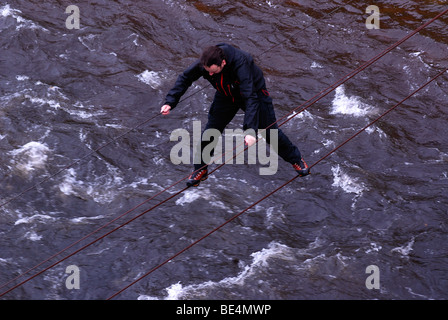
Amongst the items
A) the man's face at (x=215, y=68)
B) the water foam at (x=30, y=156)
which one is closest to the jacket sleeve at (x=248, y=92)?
the man's face at (x=215, y=68)

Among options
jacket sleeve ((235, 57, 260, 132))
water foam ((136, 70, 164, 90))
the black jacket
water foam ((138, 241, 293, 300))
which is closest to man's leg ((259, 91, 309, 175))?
the black jacket

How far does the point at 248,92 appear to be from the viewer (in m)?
6.73

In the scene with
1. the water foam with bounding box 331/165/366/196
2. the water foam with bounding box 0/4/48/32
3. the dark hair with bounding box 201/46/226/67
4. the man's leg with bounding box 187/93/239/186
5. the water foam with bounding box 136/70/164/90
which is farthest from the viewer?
the water foam with bounding box 0/4/48/32

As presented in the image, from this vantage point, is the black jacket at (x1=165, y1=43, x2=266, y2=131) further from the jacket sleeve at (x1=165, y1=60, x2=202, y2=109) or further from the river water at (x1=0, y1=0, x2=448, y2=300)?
the river water at (x1=0, y1=0, x2=448, y2=300)

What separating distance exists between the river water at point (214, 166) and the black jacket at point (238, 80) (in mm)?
2125

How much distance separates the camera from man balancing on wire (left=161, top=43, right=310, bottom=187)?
660cm

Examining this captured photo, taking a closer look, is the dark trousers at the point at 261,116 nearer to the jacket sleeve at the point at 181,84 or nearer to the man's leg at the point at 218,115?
the man's leg at the point at 218,115

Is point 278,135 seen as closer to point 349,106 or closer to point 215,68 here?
point 215,68

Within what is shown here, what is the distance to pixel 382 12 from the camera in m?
13.8

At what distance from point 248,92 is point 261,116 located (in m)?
0.54

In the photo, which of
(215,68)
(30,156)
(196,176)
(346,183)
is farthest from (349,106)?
(30,156)

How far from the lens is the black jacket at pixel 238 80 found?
669 centimetres
